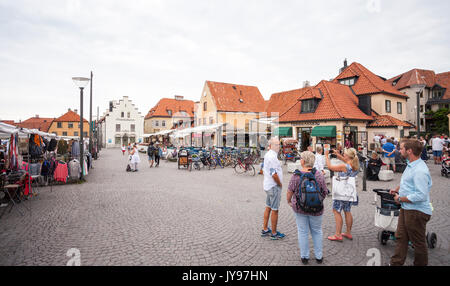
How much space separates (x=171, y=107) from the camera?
6359 cm

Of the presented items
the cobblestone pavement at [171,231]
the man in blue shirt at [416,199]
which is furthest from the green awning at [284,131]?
the man in blue shirt at [416,199]

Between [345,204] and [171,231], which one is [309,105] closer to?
[345,204]

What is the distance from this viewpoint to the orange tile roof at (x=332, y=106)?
22438mm

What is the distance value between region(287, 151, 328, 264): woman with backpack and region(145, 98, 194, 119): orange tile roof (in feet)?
197

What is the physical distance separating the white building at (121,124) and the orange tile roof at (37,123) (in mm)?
28358

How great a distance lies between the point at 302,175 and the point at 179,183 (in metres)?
8.20

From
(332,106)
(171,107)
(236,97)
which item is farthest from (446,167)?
(171,107)

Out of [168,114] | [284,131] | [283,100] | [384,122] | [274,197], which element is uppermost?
[168,114]

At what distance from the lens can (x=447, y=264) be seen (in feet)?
12.2

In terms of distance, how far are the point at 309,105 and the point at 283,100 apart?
1227cm

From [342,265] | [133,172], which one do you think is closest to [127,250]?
[342,265]

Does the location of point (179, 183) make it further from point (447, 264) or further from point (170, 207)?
point (447, 264)

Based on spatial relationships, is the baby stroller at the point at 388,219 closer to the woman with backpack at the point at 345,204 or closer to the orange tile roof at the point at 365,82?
the woman with backpack at the point at 345,204

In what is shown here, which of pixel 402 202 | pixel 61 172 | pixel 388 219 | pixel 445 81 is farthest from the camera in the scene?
pixel 445 81
